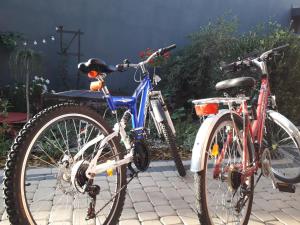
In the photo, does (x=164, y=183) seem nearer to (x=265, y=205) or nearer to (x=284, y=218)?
(x=265, y=205)

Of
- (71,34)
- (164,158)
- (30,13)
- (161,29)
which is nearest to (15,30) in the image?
(30,13)

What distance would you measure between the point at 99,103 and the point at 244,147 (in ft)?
11.9

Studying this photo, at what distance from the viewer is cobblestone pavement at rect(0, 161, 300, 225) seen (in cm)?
323

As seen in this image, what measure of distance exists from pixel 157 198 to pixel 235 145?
1.07 m

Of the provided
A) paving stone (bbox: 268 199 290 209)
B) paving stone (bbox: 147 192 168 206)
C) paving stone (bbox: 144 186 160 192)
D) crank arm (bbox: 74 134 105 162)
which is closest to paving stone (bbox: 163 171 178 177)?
paving stone (bbox: 144 186 160 192)

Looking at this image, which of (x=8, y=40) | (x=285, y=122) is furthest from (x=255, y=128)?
(x=8, y=40)

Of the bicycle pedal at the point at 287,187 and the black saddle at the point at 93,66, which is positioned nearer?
the black saddle at the point at 93,66

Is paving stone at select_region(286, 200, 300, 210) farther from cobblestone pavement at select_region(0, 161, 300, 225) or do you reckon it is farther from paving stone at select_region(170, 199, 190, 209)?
paving stone at select_region(170, 199, 190, 209)

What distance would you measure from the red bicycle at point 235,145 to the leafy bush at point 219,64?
184cm

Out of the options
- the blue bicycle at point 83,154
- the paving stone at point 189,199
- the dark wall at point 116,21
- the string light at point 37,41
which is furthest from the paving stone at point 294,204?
the string light at point 37,41

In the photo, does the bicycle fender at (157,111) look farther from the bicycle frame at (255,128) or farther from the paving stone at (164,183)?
the bicycle frame at (255,128)

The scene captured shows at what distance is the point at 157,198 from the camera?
371 centimetres

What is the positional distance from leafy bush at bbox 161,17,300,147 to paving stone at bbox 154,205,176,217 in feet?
7.25

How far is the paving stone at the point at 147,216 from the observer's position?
3.25 metres
